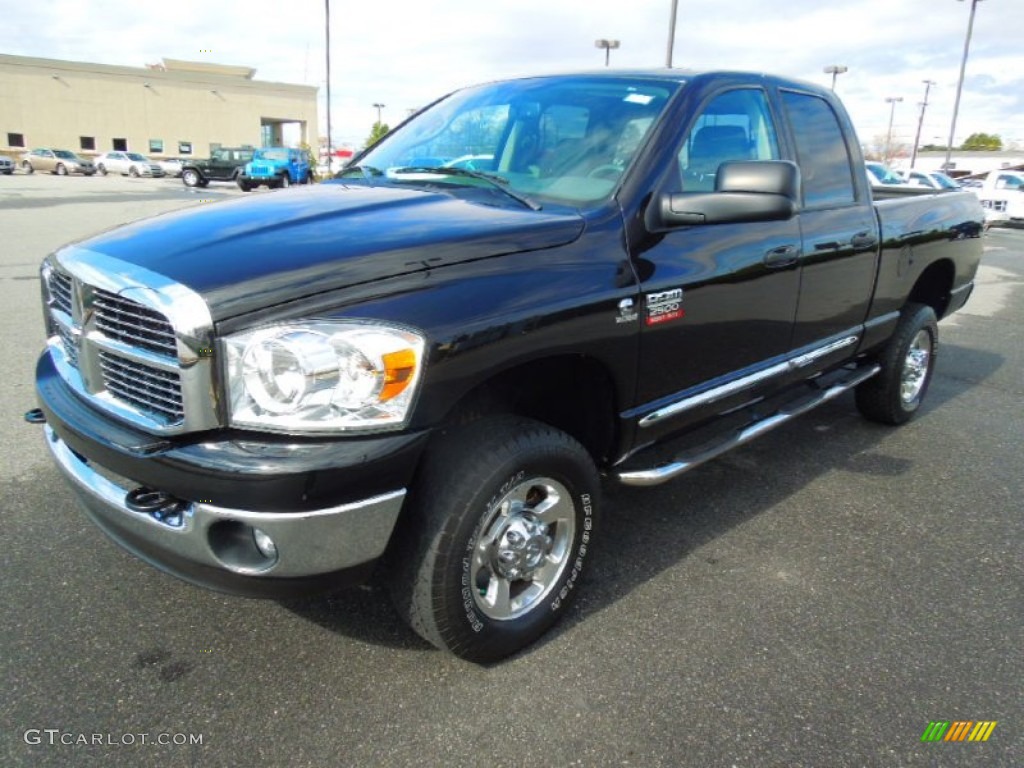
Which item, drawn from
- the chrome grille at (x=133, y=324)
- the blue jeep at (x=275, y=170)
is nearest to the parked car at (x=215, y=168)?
the blue jeep at (x=275, y=170)

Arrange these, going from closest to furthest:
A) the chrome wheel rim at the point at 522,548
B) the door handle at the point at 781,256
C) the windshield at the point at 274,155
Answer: the chrome wheel rim at the point at 522,548
the door handle at the point at 781,256
the windshield at the point at 274,155

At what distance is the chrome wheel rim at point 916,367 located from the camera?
4902 mm

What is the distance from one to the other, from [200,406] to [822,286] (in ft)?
9.46

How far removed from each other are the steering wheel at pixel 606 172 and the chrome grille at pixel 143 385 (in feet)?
5.39

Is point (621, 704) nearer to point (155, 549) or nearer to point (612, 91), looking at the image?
point (155, 549)

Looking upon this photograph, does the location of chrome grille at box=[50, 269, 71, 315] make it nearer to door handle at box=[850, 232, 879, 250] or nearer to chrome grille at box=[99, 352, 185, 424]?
chrome grille at box=[99, 352, 185, 424]

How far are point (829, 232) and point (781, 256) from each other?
0.52m

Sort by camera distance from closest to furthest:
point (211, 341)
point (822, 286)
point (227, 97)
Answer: point (211, 341) → point (822, 286) → point (227, 97)

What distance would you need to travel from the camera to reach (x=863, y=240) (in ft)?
12.9

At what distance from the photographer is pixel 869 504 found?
3791mm

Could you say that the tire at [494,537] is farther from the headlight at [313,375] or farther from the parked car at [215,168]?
the parked car at [215,168]

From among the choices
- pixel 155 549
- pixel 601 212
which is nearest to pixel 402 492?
pixel 155 549

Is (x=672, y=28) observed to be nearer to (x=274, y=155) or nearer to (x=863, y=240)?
(x=863, y=240)

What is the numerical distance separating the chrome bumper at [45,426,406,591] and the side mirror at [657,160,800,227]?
1.41 m
